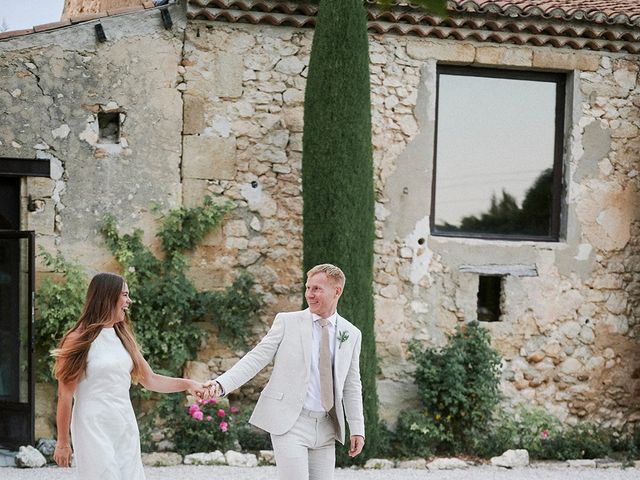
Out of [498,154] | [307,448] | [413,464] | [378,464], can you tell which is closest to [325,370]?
[307,448]

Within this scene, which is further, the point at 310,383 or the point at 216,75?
the point at 216,75

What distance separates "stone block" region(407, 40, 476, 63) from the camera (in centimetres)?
957

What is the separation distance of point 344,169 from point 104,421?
444cm

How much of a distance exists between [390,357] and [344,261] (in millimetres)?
1454

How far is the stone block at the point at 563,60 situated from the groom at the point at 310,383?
566 cm

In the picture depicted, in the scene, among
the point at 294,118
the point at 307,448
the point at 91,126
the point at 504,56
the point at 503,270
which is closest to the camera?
the point at 307,448

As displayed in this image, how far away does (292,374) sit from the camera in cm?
495

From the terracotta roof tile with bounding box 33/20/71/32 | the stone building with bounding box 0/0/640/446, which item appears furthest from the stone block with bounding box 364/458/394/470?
the terracotta roof tile with bounding box 33/20/71/32

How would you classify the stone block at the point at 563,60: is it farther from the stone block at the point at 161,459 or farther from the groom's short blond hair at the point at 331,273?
the groom's short blond hair at the point at 331,273

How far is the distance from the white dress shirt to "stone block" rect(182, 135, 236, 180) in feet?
14.1

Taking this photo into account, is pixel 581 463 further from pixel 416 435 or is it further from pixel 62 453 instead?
pixel 62 453

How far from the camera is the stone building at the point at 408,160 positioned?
29.2 feet

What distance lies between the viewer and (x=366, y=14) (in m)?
8.98

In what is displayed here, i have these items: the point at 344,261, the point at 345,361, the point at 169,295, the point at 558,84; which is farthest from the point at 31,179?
the point at 558,84
